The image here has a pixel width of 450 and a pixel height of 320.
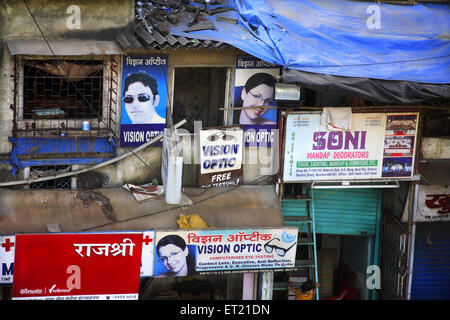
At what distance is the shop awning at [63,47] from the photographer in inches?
392

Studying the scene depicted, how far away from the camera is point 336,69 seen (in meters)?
10.6

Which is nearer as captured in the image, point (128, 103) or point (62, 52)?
point (62, 52)

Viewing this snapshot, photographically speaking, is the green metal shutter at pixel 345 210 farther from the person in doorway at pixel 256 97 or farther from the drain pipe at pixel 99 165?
the drain pipe at pixel 99 165

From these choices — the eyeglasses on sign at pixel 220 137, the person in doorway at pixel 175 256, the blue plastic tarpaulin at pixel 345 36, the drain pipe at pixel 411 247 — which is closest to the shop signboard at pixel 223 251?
the person in doorway at pixel 175 256

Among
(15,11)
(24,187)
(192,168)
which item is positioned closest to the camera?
(15,11)

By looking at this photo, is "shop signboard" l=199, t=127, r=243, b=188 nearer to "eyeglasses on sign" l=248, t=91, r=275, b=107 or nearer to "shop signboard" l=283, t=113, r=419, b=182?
"eyeglasses on sign" l=248, t=91, r=275, b=107

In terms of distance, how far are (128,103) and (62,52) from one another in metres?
1.45

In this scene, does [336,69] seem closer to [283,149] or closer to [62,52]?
[283,149]

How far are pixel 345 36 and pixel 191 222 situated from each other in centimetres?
432

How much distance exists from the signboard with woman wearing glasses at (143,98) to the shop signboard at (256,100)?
1.36 m

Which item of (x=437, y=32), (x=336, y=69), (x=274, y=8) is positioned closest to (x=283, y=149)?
(x=336, y=69)

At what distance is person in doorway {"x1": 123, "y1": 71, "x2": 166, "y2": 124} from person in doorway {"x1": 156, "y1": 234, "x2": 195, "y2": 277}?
2109 mm

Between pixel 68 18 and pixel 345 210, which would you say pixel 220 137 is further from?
pixel 345 210

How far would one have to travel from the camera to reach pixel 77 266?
1040 centimetres
